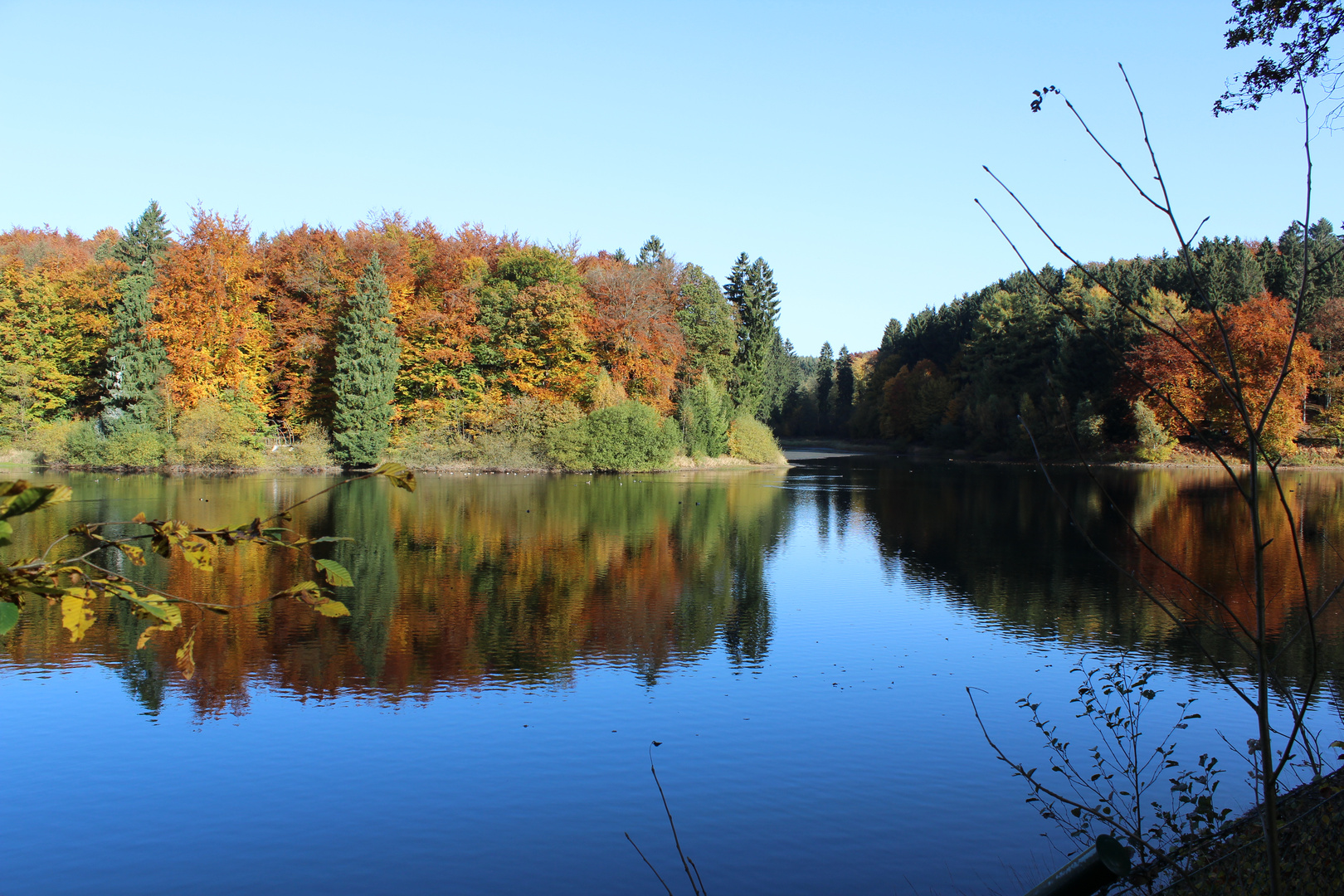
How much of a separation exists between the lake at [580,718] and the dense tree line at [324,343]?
2293 centimetres

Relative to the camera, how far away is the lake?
629 centimetres

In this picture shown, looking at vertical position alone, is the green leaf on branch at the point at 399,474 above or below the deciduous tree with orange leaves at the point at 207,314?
below

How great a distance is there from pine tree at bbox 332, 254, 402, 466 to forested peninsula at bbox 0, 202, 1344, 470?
11 centimetres

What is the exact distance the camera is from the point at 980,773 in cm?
776

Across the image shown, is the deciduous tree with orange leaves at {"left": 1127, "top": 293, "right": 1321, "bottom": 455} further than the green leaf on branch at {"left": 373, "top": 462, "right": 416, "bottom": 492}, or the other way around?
the deciduous tree with orange leaves at {"left": 1127, "top": 293, "right": 1321, "bottom": 455}

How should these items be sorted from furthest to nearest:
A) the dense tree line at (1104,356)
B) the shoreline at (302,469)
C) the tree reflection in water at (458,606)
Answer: the dense tree line at (1104,356), the shoreline at (302,469), the tree reflection in water at (458,606)

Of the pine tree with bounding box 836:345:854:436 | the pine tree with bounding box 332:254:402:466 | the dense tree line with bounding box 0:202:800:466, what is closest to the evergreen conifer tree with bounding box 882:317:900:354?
the pine tree with bounding box 836:345:854:436

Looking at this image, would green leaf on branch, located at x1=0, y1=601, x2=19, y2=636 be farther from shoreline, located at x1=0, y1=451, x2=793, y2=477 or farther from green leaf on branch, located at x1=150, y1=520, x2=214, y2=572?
shoreline, located at x1=0, y1=451, x2=793, y2=477

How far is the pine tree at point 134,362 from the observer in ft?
133

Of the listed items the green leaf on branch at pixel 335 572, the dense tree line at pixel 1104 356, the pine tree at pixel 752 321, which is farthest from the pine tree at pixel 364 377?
the green leaf on branch at pixel 335 572

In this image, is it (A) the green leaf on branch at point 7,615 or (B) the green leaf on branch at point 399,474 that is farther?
(B) the green leaf on branch at point 399,474

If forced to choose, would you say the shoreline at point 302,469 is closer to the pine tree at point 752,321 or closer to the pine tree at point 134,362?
the pine tree at point 134,362

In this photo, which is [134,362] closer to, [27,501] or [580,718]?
[580,718]

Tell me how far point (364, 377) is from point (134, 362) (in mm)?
9775
